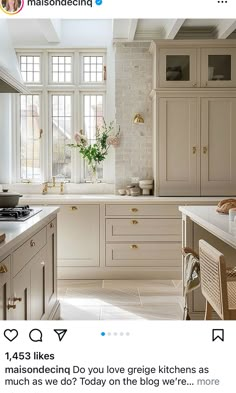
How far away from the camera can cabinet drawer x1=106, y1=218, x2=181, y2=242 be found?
170 inches

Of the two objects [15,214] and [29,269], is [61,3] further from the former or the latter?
[15,214]

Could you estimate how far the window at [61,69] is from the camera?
5012 millimetres

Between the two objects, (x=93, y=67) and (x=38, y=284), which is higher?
(x=93, y=67)

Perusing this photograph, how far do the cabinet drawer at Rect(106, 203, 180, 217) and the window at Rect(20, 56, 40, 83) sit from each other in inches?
63.8

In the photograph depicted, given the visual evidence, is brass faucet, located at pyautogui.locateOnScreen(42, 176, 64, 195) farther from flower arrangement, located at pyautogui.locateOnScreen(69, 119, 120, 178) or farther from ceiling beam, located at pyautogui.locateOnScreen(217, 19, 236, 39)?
ceiling beam, located at pyautogui.locateOnScreen(217, 19, 236, 39)

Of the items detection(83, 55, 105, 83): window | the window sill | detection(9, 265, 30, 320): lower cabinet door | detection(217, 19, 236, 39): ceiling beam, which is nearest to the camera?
detection(9, 265, 30, 320): lower cabinet door

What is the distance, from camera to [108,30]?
4.89 metres

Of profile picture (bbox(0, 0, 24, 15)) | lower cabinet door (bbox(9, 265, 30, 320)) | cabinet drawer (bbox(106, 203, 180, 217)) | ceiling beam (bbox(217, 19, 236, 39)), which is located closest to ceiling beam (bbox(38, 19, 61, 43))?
ceiling beam (bbox(217, 19, 236, 39))

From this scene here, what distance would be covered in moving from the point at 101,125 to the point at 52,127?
494mm

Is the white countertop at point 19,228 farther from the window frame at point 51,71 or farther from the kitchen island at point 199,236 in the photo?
the window frame at point 51,71

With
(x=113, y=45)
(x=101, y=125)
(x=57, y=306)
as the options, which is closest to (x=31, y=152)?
(x=101, y=125)

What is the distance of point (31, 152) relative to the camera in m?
5.00

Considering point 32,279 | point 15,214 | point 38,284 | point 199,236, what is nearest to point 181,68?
point 199,236

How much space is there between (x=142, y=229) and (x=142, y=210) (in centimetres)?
17
